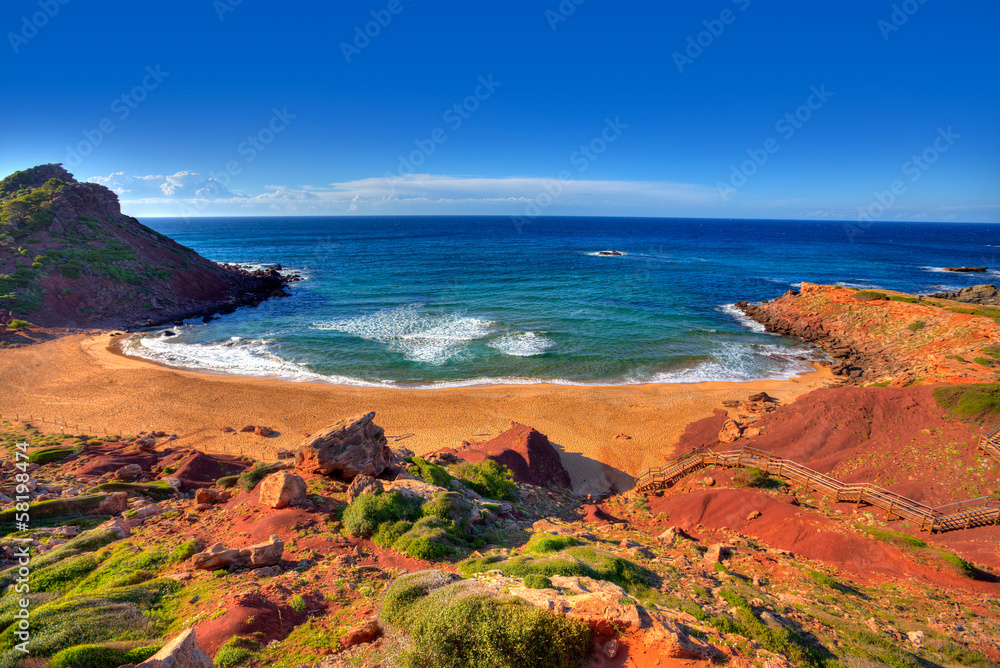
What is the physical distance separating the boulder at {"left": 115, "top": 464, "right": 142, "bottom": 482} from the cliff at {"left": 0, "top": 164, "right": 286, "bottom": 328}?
36.9m

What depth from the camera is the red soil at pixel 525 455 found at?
66.7 ft

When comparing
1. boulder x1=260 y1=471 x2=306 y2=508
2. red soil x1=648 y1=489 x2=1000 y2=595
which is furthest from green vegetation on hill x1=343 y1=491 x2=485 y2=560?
red soil x1=648 y1=489 x2=1000 y2=595

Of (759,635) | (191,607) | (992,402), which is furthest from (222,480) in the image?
(992,402)

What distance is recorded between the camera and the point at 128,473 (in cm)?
1666

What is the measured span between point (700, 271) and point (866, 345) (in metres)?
44.4

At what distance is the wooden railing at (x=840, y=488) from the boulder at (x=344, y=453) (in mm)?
13400

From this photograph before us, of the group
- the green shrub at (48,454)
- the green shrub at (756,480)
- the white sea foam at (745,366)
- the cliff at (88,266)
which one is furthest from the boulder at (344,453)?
the cliff at (88,266)

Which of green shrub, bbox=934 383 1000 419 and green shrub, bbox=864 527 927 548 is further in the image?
green shrub, bbox=934 383 1000 419

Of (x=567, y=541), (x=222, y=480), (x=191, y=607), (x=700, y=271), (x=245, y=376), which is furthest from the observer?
(x=700, y=271)

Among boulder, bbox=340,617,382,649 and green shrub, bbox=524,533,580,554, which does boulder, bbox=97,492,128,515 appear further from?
green shrub, bbox=524,533,580,554

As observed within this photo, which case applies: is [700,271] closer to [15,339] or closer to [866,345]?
[866,345]

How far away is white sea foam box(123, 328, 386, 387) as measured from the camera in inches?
1289

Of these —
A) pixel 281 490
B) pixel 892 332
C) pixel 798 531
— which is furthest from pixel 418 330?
pixel 892 332

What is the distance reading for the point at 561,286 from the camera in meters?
64.2
